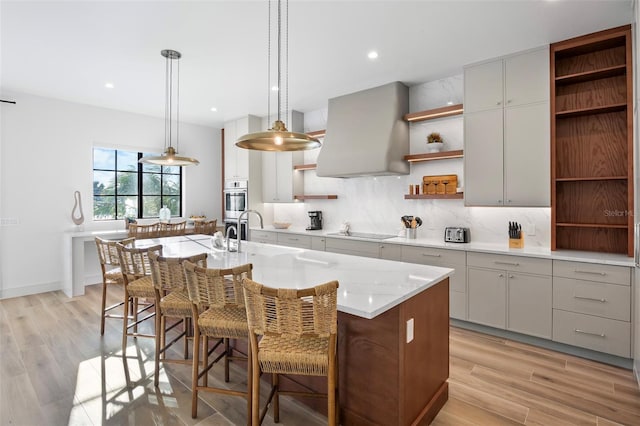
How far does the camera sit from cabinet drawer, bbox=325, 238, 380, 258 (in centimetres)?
416

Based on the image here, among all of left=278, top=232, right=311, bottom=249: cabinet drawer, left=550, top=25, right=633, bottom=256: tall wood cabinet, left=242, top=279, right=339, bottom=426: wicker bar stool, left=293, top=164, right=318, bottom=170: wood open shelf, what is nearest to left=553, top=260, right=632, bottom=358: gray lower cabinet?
left=550, top=25, right=633, bottom=256: tall wood cabinet

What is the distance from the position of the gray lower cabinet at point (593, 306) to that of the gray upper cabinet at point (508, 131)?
0.74 m

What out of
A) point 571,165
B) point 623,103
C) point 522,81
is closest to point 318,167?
point 522,81

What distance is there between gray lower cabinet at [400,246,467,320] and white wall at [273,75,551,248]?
1.94ft

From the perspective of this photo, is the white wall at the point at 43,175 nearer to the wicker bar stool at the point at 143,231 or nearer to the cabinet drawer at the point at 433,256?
the wicker bar stool at the point at 143,231

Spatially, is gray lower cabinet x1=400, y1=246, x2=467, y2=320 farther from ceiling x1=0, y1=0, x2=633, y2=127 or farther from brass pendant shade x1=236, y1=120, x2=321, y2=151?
ceiling x1=0, y1=0, x2=633, y2=127

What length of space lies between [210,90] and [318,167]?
5.94ft

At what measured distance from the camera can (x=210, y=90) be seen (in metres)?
4.60

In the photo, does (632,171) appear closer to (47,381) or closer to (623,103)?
(623,103)

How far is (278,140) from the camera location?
2.48 meters

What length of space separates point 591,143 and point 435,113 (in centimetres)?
155

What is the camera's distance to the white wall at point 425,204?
12.4ft

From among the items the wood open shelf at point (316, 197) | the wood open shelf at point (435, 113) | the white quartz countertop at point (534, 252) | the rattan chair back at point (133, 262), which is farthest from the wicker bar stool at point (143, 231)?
the wood open shelf at point (435, 113)

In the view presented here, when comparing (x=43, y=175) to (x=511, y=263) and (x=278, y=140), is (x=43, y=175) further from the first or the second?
(x=511, y=263)
